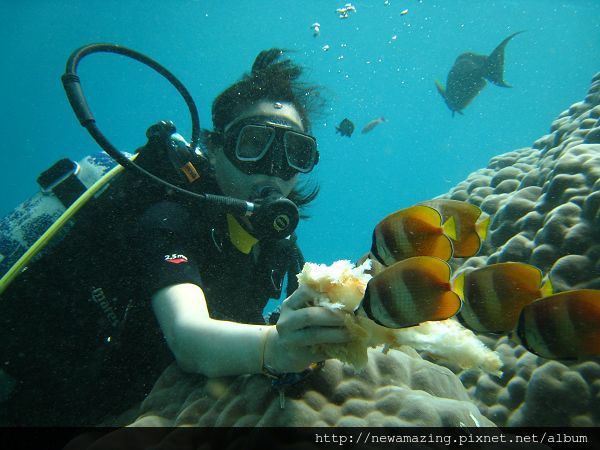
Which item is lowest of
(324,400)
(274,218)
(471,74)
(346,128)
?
(324,400)

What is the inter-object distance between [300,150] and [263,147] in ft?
1.43

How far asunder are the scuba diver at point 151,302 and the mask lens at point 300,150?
5 cm

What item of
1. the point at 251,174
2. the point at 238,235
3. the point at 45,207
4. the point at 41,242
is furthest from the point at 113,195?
the point at 251,174

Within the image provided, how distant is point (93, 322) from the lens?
8.10ft

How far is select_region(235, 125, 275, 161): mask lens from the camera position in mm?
3166

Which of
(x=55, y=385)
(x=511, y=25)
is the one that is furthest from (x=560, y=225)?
(x=511, y=25)

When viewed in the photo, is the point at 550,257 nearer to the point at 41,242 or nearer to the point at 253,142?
the point at 253,142

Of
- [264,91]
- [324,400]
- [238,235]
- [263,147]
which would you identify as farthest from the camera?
[264,91]

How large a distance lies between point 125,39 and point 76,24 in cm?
894

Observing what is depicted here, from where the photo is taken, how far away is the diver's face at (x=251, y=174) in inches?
123

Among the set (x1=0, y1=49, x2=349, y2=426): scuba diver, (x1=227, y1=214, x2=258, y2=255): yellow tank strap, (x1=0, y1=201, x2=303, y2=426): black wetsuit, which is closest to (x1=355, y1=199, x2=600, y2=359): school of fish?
(x1=0, y1=49, x2=349, y2=426): scuba diver

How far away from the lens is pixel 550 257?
9.85ft

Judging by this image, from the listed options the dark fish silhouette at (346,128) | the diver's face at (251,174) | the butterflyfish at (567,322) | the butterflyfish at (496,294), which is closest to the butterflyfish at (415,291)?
the butterflyfish at (496,294)

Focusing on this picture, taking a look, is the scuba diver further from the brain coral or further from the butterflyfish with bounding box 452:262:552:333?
the brain coral
